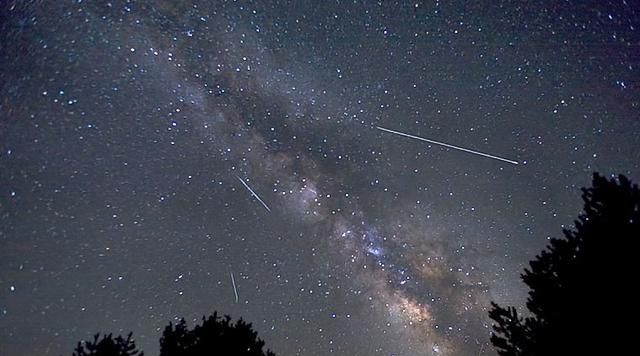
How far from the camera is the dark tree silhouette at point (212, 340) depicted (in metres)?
9.37

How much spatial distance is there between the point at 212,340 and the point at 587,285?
8891mm

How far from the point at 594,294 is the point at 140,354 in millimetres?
11394

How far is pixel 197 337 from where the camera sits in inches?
381

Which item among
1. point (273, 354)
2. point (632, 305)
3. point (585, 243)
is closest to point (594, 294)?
point (632, 305)

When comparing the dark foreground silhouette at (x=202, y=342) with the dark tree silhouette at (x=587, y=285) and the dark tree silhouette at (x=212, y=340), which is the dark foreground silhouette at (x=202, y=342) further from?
the dark tree silhouette at (x=587, y=285)

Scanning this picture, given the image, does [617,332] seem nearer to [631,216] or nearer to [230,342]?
[631,216]

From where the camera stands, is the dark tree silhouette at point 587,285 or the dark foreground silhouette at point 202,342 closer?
the dark tree silhouette at point 587,285

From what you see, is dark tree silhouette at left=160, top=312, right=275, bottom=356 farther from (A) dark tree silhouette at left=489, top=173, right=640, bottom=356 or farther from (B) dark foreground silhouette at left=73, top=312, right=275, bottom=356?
(A) dark tree silhouette at left=489, top=173, right=640, bottom=356

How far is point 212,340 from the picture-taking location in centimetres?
957

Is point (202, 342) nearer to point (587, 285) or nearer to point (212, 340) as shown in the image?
point (212, 340)

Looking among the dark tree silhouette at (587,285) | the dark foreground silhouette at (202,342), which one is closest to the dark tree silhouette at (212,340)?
the dark foreground silhouette at (202,342)

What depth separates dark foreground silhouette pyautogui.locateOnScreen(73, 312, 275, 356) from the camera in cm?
940

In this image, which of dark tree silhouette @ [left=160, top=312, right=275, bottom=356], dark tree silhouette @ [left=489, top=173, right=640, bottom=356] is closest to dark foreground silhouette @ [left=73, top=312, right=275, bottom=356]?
dark tree silhouette @ [left=160, top=312, right=275, bottom=356]

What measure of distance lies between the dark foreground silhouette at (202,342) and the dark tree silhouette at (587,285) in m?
6.87
